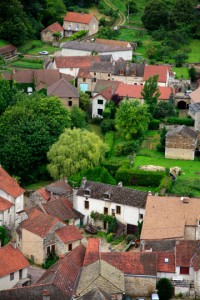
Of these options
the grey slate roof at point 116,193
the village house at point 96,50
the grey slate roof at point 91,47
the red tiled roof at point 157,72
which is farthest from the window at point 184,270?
the grey slate roof at point 91,47

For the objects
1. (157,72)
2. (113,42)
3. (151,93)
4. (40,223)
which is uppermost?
(113,42)

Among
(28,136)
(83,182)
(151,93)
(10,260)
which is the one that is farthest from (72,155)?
(10,260)

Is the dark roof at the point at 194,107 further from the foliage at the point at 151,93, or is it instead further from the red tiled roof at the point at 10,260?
the red tiled roof at the point at 10,260

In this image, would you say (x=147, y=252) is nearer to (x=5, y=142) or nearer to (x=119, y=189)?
(x=119, y=189)

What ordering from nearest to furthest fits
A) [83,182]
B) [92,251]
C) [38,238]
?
[92,251] < [38,238] < [83,182]

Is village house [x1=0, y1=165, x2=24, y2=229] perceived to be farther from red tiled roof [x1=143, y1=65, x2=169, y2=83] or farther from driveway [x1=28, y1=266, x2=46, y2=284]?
red tiled roof [x1=143, y1=65, x2=169, y2=83]

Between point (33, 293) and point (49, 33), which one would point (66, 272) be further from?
point (49, 33)
